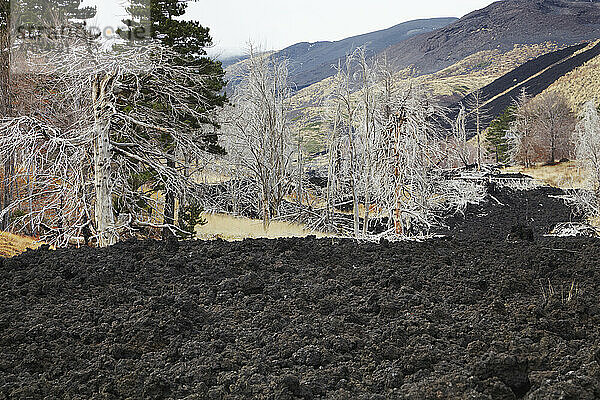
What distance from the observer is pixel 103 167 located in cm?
733

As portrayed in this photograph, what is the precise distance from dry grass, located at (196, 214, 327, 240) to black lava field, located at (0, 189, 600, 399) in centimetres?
1263

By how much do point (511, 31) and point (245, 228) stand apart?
608 ft

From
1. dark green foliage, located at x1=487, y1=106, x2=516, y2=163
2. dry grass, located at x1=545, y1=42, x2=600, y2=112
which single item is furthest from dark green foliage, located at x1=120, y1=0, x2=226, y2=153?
dry grass, located at x1=545, y1=42, x2=600, y2=112

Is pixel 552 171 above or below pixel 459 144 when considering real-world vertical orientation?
below

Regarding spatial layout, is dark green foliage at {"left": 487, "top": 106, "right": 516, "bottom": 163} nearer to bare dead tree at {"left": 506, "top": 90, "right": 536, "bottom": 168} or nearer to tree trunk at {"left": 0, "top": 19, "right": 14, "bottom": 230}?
bare dead tree at {"left": 506, "top": 90, "right": 536, "bottom": 168}

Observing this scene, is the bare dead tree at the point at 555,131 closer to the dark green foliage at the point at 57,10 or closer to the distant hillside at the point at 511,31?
the dark green foliage at the point at 57,10

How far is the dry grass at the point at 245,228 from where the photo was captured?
61.6 feet

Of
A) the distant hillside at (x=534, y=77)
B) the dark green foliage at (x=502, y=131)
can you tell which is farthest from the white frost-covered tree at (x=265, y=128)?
the distant hillside at (x=534, y=77)

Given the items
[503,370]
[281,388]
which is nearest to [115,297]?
[281,388]

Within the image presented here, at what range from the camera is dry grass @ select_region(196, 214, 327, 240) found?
61.6ft

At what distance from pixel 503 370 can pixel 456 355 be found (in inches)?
12.6

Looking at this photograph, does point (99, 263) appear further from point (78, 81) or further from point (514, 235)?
point (514, 235)

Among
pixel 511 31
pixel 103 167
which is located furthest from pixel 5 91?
pixel 511 31

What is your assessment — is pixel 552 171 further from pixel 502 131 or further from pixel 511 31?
pixel 511 31
